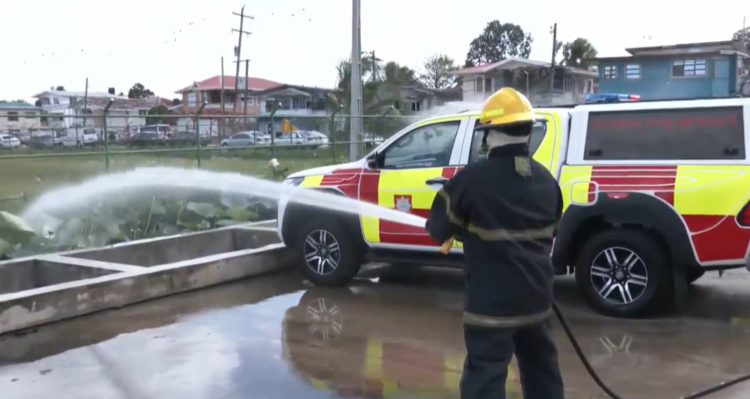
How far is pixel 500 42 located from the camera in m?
115

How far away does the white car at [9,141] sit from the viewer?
12.6m

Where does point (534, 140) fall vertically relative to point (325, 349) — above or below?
above

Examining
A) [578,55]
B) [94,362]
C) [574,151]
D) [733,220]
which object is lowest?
[94,362]

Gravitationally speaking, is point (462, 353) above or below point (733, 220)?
below

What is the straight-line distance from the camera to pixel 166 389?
216 inches

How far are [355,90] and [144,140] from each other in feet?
18.1

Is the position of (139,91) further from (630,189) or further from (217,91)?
(630,189)

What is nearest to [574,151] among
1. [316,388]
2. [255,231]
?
[316,388]

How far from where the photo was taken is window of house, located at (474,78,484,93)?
66.5 m

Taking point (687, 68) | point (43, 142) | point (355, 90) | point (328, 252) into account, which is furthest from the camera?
point (687, 68)

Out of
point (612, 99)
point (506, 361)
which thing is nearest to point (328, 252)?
point (612, 99)

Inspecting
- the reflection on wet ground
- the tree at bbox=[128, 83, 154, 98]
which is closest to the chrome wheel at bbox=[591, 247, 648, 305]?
the reflection on wet ground

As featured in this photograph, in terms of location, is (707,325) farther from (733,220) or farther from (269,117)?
(269,117)

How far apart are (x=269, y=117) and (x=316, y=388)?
10743mm
